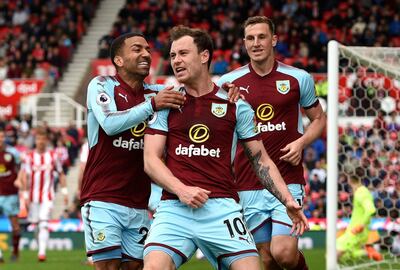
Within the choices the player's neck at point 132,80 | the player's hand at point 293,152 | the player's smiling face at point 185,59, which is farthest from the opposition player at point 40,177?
the player's smiling face at point 185,59

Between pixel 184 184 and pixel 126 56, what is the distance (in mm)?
1716

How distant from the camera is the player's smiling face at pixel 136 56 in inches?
335

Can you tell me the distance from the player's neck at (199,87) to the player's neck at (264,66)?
1978 millimetres

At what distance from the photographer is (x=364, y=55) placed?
8.72m

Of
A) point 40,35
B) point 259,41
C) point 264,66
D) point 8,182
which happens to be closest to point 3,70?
point 40,35

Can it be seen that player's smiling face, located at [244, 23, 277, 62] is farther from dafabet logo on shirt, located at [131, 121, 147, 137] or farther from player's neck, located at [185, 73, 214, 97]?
player's neck, located at [185, 73, 214, 97]

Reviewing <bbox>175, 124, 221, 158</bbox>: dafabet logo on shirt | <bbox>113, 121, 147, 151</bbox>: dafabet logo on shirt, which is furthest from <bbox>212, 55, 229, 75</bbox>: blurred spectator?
<bbox>175, 124, 221, 158</bbox>: dafabet logo on shirt

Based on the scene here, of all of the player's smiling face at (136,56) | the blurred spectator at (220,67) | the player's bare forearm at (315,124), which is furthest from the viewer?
the blurred spectator at (220,67)

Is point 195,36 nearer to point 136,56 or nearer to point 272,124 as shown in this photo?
point 136,56

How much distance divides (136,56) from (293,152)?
159 cm

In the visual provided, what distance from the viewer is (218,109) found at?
748 cm

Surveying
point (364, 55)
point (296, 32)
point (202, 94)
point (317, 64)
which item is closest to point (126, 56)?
point (202, 94)

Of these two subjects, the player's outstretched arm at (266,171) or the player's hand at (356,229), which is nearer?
the player's outstretched arm at (266,171)

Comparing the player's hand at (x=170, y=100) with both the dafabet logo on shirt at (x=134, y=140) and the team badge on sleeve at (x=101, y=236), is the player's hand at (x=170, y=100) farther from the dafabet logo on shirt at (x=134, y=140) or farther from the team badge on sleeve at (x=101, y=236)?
the team badge on sleeve at (x=101, y=236)
